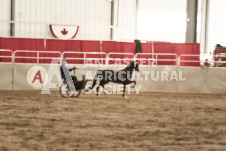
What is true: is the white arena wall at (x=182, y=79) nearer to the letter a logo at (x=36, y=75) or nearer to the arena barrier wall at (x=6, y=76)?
the letter a logo at (x=36, y=75)

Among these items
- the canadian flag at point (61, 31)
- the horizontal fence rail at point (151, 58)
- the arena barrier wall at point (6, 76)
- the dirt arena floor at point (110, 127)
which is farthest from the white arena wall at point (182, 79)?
the canadian flag at point (61, 31)

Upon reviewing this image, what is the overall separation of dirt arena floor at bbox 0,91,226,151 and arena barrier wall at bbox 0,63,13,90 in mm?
5423

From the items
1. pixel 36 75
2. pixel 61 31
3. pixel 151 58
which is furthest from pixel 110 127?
pixel 61 31

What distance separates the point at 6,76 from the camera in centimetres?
1673

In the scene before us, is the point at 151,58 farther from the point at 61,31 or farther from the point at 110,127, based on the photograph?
the point at 110,127

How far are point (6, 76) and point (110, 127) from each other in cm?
1004

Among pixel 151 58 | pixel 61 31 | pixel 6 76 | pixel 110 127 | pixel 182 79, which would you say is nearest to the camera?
pixel 110 127

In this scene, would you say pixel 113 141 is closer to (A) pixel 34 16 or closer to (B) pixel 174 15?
(A) pixel 34 16

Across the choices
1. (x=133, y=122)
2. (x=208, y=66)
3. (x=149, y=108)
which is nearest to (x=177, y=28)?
(x=208, y=66)

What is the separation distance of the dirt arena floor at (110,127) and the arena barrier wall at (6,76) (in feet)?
17.8

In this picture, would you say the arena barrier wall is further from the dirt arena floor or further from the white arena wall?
the dirt arena floor

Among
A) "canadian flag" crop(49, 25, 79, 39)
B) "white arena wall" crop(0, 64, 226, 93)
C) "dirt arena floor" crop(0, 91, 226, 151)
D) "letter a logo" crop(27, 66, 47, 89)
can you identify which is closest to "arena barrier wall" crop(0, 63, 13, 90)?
"letter a logo" crop(27, 66, 47, 89)

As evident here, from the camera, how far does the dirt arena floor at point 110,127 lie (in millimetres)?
5949

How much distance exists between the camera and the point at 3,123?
7.89 metres
